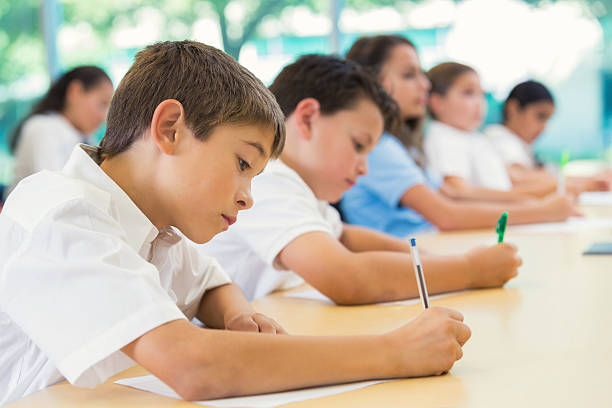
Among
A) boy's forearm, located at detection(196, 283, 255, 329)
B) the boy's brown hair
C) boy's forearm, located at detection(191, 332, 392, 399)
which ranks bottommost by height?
boy's forearm, located at detection(196, 283, 255, 329)

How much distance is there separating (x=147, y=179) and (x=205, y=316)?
0.88ft

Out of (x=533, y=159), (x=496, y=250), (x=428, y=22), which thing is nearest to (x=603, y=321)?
(x=496, y=250)

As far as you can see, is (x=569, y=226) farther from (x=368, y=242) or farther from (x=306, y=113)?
(x=306, y=113)

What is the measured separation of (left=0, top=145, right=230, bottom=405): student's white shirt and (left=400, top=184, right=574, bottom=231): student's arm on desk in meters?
1.32

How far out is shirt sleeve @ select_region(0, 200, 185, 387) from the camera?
628 mm

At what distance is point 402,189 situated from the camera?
77.5 inches

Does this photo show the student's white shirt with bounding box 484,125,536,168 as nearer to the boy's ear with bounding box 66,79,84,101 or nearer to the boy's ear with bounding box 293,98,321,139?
the boy's ear with bounding box 66,79,84,101

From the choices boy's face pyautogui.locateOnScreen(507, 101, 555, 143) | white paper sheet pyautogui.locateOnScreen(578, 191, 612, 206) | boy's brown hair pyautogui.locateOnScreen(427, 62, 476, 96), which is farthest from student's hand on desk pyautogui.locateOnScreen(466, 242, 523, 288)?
boy's face pyautogui.locateOnScreen(507, 101, 555, 143)

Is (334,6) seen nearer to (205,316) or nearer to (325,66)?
(325,66)

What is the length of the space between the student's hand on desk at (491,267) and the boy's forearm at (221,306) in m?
0.39

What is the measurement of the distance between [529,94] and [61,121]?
7.76 feet

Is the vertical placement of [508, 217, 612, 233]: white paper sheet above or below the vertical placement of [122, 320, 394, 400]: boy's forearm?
below

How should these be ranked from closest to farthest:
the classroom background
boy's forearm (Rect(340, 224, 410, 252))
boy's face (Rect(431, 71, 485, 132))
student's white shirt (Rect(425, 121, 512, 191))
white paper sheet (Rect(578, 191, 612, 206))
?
1. boy's forearm (Rect(340, 224, 410, 252))
2. student's white shirt (Rect(425, 121, 512, 191))
3. white paper sheet (Rect(578, 191, 612, 206))
4. boy's face (Rect(431, 71, 485, 132))
5. the classroom background

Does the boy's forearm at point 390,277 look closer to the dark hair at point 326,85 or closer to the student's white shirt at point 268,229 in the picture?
the student's white shirt at point 268,229
